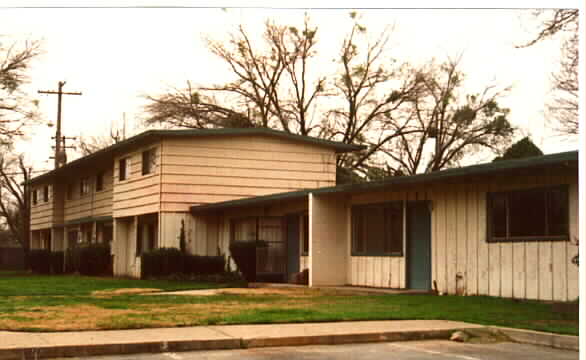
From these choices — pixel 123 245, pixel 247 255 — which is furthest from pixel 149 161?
pixel 247 255

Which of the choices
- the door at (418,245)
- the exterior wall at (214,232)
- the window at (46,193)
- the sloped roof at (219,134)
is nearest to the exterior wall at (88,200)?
the window at (46,193)

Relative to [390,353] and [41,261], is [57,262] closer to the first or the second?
[41,261]

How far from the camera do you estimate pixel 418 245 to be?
1941cm

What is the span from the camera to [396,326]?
1202 cm

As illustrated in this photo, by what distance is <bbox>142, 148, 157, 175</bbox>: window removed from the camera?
28.0 meters

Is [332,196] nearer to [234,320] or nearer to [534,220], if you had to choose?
[534,220]

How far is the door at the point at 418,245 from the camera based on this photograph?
19.1m

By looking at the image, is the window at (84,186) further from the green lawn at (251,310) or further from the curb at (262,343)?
the curb at (262,343)

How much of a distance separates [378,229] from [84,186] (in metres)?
20.3

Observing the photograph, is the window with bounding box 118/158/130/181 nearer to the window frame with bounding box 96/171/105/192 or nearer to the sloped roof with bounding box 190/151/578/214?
the window frame with bounding box 96/171/105/192

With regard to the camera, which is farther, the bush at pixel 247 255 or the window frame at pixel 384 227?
the bush at pixel 247 255

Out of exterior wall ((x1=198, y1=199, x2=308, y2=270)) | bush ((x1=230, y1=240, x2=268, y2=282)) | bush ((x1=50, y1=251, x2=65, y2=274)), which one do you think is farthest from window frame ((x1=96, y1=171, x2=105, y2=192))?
bush ((x1=230, y1=240, x2=268, y2=282))

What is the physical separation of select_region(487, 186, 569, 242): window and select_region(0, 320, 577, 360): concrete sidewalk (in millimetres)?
3797

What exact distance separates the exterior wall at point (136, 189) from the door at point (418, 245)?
1018cm
